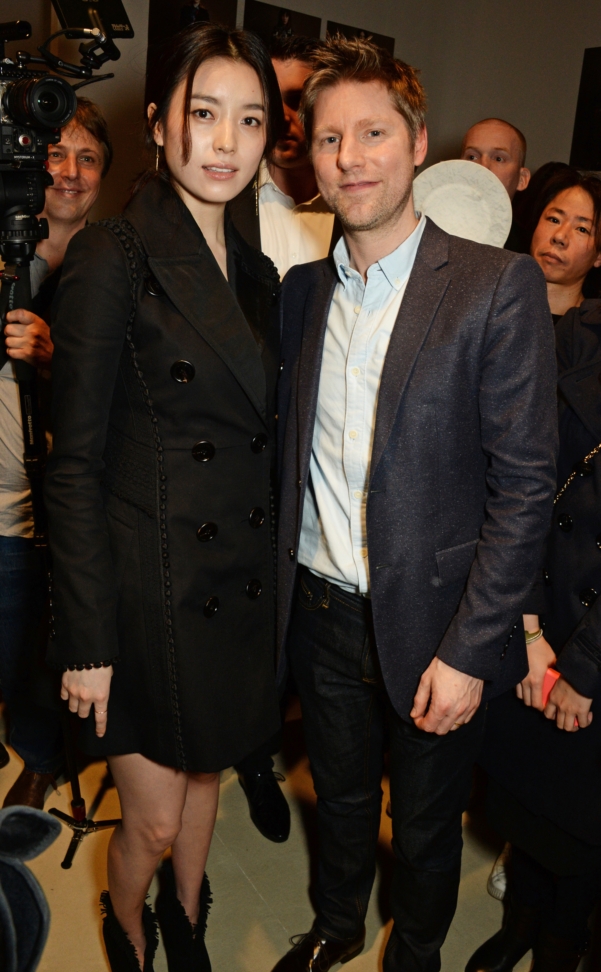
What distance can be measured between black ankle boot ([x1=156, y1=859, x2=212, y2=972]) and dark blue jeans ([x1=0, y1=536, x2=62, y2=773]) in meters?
0.62

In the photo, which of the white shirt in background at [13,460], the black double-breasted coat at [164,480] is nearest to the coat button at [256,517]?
the black double-breasted coat at [164,480]

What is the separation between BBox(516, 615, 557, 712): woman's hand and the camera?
Answer: 176cm

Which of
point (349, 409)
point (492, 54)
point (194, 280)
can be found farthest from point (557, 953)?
point (492, 54)

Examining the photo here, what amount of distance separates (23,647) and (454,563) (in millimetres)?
1415

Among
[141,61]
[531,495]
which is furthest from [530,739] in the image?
[141,61]

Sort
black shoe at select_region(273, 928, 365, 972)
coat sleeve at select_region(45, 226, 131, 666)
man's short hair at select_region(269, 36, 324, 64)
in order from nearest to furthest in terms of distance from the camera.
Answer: coat sleeve at select_region(45, 226, 131, 666) < black shoe at select_region(273, 928, 365, 972) < man's short hair at select_region(269, 36, 324, 64)

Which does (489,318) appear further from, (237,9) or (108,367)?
(237,9)

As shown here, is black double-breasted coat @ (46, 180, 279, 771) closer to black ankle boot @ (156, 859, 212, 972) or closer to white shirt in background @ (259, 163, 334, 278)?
black ankle boot @ (156, 859, 212, 972)

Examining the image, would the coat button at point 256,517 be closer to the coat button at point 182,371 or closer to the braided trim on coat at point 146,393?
the braided trim on coat at point 146,393

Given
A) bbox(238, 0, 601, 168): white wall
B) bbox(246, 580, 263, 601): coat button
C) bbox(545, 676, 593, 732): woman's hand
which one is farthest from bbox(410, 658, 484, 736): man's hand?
bbox(238, 0, 601, 168): white wall

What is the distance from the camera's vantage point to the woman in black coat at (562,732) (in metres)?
1.70

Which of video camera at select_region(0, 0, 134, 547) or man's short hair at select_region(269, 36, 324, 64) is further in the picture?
man's short hair at select_region(269, 36, 324, 64)

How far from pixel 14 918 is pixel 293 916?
5.58 feet

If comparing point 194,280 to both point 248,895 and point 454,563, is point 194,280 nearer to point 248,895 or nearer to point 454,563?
point 454,563
